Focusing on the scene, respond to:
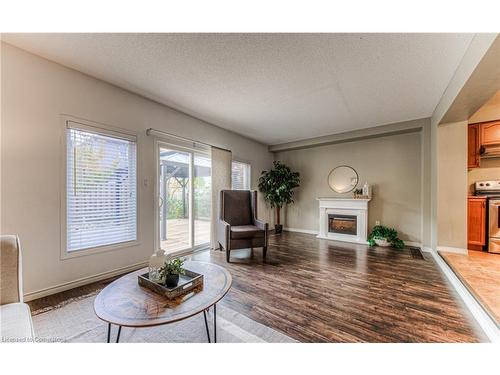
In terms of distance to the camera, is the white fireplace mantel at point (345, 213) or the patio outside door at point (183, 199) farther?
the white fireplace mantel at point (345, 213)

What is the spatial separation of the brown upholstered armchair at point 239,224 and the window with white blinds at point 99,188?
130cm

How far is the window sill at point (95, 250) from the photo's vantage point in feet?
7.21

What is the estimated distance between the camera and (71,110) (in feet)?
7.35

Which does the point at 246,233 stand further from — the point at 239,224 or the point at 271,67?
the point at 271,67

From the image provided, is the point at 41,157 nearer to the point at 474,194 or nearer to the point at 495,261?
the point at 495,261

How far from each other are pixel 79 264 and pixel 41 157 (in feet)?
3.95

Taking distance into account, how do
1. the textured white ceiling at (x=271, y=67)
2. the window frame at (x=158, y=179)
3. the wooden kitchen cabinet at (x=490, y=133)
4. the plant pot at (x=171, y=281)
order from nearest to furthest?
the plant pot at (x=171, y=281)
the textured white ceiling at (x=271, y=67)
the window frame at (x=158, y=179)
the wooden kitchen cabinet at (x=490, y=133)

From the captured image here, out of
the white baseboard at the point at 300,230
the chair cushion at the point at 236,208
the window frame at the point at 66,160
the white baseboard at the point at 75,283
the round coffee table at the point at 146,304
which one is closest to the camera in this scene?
the round coffee table at the point at 146,304

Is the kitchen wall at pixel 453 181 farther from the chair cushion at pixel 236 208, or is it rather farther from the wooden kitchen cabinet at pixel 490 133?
the chair cushion at pixel 236 208

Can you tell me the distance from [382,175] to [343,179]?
→ 2.55ft

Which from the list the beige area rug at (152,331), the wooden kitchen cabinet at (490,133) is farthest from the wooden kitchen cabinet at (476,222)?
the beige area rug at (152,331)

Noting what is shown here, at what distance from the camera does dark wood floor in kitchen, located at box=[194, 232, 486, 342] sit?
5.00 feet
